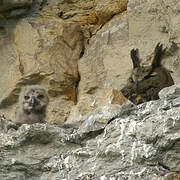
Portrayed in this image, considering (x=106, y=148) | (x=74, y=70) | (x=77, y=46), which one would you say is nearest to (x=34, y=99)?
(x=74, y=70)

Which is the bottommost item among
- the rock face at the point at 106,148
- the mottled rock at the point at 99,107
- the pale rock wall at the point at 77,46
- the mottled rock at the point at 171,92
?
the rock face at the point at 106,148

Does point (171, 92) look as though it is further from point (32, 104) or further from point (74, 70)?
point (32, 104)

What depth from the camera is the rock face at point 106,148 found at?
5793 millimetres

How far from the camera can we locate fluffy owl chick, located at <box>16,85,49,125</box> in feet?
30.9

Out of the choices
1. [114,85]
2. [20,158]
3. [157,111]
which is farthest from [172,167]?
[114,85]

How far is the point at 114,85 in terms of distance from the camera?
913cm

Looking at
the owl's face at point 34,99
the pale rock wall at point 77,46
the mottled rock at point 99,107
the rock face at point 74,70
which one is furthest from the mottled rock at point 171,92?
the owl's face at point 34,99

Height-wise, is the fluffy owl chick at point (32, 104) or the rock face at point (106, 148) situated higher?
the fluffy owl chick at point (32, 104)

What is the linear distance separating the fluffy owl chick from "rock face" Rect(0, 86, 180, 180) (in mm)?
2189

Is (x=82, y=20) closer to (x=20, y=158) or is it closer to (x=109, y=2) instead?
(x=109, y=2)

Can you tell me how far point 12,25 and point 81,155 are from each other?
420cm

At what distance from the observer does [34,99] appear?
9.42 metres

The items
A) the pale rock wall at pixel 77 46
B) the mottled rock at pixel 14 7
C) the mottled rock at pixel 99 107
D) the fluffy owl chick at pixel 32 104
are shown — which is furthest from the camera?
the mottled rock at pixel 14 7

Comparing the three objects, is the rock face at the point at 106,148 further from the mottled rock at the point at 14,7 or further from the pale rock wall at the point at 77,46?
the mottled rock at the point at 14,7
